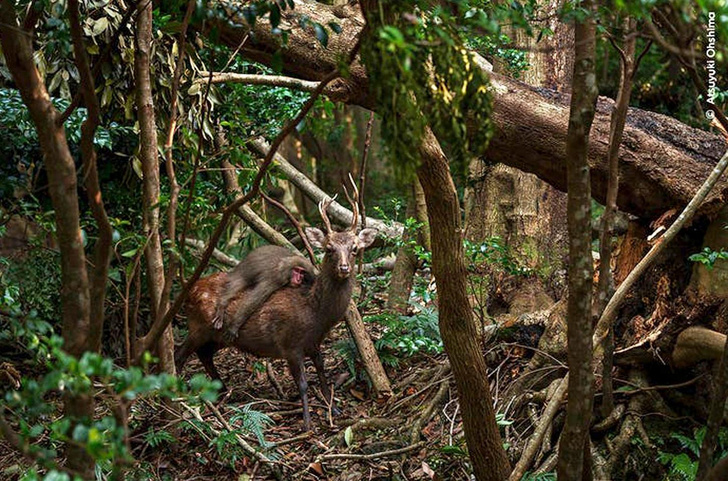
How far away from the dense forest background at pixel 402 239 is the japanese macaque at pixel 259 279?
285mm

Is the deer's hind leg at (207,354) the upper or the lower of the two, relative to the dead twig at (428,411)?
lower

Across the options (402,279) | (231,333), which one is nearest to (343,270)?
(231,333)

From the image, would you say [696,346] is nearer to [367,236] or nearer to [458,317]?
[458,317]

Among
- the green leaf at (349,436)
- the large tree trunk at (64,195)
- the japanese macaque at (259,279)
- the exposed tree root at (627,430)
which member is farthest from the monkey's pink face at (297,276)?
the large tree trunk at (64,195)

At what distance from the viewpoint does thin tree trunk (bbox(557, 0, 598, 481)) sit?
397 cm

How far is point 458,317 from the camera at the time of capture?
4754mm

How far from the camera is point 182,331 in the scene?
9.02 metres

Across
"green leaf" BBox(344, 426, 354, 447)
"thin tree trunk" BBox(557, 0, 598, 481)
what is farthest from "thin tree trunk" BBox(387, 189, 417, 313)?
"thin tree trunk" BBox(557, 0, 598, 481)

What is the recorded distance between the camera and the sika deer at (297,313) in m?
7.26

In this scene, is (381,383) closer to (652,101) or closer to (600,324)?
(600,324)

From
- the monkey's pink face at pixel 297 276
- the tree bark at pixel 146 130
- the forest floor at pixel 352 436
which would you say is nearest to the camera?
the tree bark at pixel 146 130

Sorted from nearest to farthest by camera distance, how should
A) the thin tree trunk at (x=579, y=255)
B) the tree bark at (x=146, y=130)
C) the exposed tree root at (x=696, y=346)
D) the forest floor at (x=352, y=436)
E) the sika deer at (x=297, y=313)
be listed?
the thin tree trunk at (x=579, y=255) < the tree bark at (x=146, y=130) < the exposed tree root at (x=696, y=346) < the forest floor at (x=352, y=436) < the sika deer at (x=297, y=313)

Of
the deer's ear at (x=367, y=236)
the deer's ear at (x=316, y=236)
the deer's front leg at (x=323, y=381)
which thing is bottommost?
the deer's front leg at (x=323, y=381)

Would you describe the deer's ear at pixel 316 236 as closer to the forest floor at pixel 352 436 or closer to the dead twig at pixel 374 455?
the forest floor at pixel 352 436
